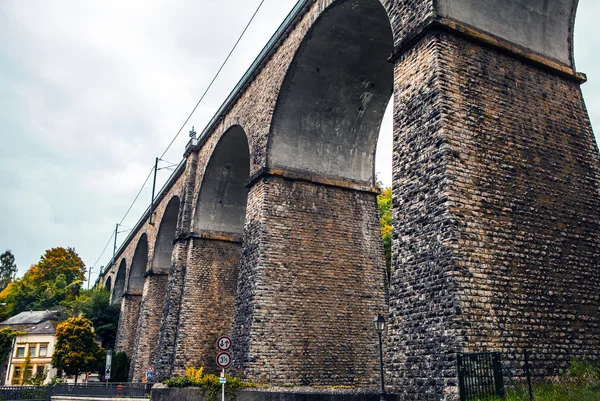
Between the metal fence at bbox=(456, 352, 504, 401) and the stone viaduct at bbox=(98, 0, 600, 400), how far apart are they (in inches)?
6.3

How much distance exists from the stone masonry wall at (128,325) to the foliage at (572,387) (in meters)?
29.2

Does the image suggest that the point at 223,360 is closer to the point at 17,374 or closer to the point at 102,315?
the point at 102,315

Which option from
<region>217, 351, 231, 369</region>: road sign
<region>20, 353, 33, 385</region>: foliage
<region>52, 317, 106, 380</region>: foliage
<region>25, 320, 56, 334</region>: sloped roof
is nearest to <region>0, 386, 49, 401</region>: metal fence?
<region>52, 317, 106, 380</region>: foliage

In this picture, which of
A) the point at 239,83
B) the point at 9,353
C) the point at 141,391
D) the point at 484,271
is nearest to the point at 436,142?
the point at 484,271

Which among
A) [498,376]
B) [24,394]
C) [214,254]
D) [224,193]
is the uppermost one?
[224,193]

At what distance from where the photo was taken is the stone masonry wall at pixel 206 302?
18.2 metres

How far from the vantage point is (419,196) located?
7.97 m

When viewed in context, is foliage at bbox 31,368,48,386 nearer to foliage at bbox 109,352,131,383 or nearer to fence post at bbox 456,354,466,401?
foliage at bbox 109,352,131,383

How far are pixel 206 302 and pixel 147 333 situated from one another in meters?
8.83

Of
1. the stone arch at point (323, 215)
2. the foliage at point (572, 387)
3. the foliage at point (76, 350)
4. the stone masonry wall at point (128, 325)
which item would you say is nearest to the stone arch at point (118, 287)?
the stone masonry wall at point (128, 325)

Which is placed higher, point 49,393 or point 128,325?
point 128,325

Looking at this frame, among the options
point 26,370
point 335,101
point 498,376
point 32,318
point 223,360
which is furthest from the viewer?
point 32,318

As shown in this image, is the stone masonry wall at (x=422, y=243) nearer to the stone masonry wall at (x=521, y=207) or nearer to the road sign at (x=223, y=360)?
the stone masonry wall at (x=521, y=207)

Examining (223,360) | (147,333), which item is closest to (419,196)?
(223,360)
